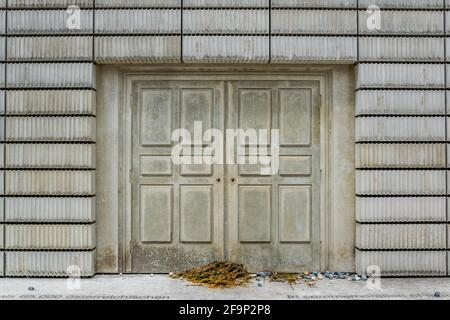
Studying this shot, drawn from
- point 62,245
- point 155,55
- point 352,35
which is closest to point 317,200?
point 352,35

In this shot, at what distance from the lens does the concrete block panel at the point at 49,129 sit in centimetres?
600

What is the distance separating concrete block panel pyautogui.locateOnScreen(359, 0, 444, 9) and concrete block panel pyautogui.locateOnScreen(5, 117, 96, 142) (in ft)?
12.0

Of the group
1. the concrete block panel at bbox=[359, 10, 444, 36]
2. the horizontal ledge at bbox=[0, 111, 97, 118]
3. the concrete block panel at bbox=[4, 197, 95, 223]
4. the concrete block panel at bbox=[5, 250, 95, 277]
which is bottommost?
the concrete block panel at bbox=[5, 250, 95, 277]

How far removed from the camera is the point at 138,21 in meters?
6.04

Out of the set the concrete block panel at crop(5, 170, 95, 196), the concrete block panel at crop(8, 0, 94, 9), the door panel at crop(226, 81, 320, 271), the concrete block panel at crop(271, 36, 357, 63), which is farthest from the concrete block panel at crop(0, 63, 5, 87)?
the concrete block panel at crop(271, 36, 357, 63)

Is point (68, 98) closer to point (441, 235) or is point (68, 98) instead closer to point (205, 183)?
point (205, 183)

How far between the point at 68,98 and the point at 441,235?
479 centimetres

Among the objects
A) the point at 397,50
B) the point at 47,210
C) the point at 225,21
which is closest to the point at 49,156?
the point at 47,210

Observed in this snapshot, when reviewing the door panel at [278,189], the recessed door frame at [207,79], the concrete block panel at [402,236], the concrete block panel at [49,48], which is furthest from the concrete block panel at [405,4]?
the concrete block panel at [49,48]

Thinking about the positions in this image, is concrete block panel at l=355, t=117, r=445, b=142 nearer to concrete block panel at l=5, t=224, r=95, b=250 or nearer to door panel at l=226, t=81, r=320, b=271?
door panel at l=226, t=81, r=320, b=271

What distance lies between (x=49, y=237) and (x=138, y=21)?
2.82m

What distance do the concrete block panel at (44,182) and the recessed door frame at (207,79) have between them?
19.3 inches

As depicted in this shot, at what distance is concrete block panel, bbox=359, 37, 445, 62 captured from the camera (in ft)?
19.8

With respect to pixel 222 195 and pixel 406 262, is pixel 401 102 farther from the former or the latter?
pixel 222 195
